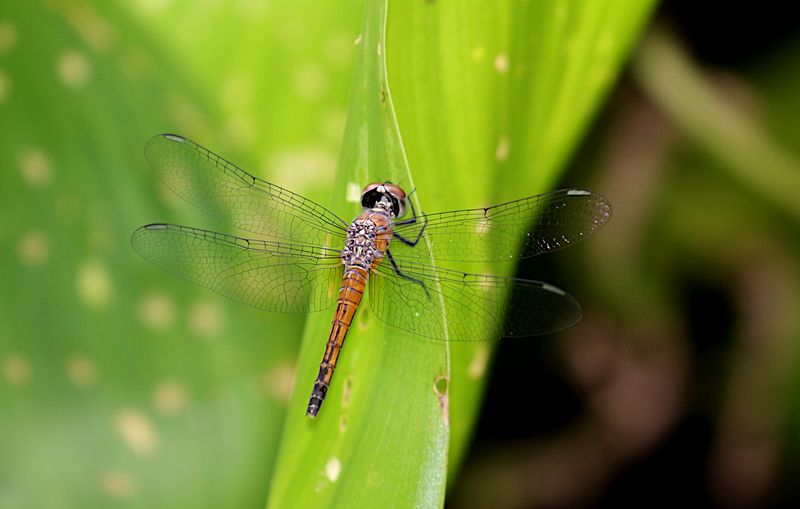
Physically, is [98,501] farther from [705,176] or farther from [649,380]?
[705,176]

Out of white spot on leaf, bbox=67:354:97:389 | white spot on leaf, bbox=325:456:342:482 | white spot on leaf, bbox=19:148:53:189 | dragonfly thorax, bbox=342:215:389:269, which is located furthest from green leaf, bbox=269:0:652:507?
white spot on leaf, bbox=19:148:53:189

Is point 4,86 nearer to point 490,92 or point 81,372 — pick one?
point 81,372

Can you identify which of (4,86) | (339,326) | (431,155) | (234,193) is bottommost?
(339,326)

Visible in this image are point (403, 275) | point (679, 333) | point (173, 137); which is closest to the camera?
point (403, 275)

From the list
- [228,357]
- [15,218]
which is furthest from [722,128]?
[15,218]

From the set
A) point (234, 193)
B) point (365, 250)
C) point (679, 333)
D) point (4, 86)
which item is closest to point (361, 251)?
point (365, 250)
